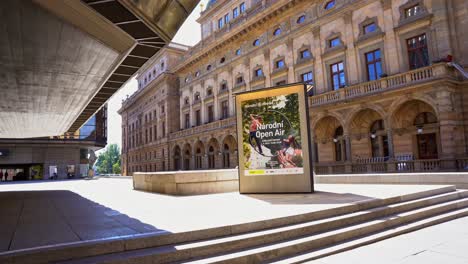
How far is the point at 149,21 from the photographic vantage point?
6.99 m

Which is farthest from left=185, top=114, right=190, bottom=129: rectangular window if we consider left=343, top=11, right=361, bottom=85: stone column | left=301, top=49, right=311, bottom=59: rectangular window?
left=343, top=11, right=361, bottom=85: stone column

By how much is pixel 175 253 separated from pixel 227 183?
8.55 meters

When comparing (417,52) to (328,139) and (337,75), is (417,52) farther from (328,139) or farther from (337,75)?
→ (328,139)

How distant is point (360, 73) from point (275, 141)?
1821 centimetres

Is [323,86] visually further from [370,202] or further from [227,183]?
[370,202]

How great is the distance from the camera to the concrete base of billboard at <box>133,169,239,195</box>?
12398 mm

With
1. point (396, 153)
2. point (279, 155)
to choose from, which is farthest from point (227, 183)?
Result: point (396, 153)

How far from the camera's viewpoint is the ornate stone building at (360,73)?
70.3 feet

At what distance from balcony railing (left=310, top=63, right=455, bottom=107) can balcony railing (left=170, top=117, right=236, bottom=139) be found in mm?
12407

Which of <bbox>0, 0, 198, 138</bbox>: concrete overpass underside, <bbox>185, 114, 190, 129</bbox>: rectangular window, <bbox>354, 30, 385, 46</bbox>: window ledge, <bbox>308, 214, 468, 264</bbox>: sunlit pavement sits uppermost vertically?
<bbox>354, 30, 385, 46</bbox>: window ledge

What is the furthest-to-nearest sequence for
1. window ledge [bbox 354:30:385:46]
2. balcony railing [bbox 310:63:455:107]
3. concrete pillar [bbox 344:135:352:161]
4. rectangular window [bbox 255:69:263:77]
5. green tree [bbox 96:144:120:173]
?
green tree [bbox 96:144:120:173]
rectangular window [bbox 255:69:263:77]
concrete pillar [bbox 344:135:352:161]
window ledge [bbox 354:30:385:46]
balcony railing [bbox 310:63:455:107]

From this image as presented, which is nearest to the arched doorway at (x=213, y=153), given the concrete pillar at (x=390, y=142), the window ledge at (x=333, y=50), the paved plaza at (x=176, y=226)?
the window ledge at (x=333, y=50)

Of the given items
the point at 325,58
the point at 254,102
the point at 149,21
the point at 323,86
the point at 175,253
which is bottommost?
the point at 175,253

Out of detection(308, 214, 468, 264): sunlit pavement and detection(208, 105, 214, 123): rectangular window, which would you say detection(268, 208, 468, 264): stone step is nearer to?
detection(308, 214, 468, 264): sunlit pavement
